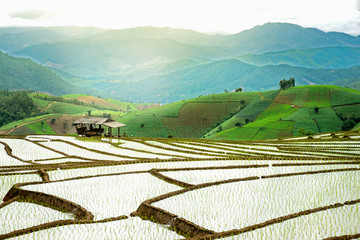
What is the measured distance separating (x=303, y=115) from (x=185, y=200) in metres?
94.5

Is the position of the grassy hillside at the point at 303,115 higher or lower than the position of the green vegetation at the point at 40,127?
higher

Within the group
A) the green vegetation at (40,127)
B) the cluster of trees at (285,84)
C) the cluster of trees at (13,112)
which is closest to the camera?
the cluster of trees at (285,84)

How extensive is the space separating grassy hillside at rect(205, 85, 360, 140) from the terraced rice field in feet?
217

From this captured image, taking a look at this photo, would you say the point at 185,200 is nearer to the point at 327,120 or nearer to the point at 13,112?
the point at 327,120

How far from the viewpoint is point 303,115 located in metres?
101

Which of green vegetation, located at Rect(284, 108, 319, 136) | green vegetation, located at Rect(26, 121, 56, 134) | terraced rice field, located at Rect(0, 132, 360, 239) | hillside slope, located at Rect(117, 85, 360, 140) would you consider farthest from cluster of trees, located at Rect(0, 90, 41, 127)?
terraced rice field, located at Rect(0, 132, 360, 239)

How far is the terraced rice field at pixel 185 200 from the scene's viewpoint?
1023cm

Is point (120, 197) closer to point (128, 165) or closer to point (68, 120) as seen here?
point (128, 165)

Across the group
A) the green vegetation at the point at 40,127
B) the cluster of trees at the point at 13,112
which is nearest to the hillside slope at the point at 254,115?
the green vegetation at the point at 40,127

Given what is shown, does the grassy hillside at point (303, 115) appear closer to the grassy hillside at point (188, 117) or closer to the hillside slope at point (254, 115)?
the hillside slope at point (254, 115)

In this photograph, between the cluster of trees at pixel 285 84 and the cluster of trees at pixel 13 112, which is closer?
the cluster of trees at pixel 285 84

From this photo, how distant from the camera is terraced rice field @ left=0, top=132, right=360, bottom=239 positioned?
10.2 m

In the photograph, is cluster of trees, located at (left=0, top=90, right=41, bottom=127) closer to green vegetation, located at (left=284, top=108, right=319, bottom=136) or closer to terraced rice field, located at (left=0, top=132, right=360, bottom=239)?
green vegetation, located at (left=284, top=108, right=319, bottom=136)

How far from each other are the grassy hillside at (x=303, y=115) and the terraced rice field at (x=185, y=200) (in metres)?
66.2
